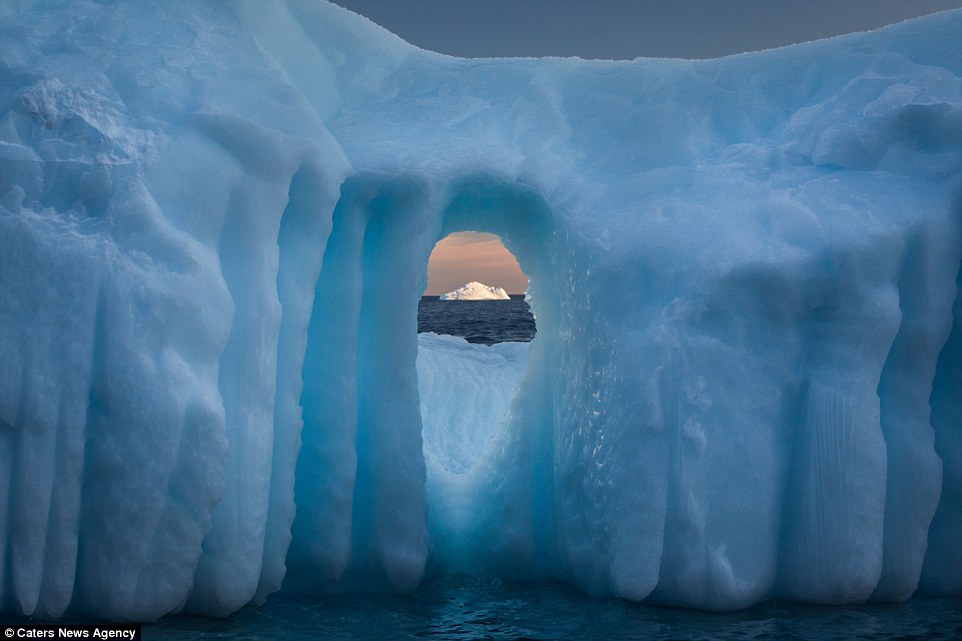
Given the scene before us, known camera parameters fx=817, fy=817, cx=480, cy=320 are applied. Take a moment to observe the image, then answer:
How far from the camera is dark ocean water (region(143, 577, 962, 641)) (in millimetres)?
4473

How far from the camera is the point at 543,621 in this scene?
4840mm

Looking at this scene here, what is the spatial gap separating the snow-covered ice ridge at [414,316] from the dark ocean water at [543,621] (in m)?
0.13

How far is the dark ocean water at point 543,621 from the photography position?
447cm

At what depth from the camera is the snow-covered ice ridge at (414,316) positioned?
14.1 feet

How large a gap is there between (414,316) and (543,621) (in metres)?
2.09

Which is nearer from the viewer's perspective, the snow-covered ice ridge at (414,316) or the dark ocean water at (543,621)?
the snow-covered ice ridge at (414,316)

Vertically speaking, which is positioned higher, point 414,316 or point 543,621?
point 414,316

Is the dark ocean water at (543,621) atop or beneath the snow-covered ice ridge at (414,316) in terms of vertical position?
beneath

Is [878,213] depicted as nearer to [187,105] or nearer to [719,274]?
[719,274]

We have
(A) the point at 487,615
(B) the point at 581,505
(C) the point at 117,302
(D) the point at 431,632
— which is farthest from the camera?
(B) the point at 581,505

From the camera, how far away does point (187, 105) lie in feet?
15.9

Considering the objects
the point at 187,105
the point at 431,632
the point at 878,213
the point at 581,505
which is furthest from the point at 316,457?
the point at 878,213

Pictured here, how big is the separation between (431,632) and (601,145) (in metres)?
3.37

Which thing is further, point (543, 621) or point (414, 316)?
point (414, 316)
